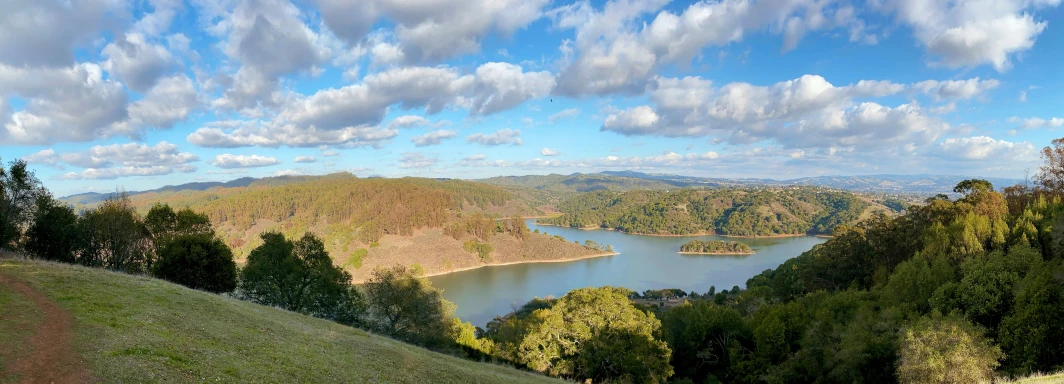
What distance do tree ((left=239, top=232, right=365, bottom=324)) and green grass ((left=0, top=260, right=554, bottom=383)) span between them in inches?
581

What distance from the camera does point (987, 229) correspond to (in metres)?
31.6

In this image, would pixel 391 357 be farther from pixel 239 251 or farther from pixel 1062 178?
pixel 239 251

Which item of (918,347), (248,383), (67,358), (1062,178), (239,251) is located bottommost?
(239,251)

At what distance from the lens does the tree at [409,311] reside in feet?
101

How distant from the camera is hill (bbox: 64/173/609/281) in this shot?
405ft

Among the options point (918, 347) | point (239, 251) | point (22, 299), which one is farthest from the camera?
point (239, 251)

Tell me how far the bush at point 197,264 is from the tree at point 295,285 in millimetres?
1363

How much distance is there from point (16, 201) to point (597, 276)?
10150 cm

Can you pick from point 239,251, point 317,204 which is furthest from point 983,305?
point 317,204

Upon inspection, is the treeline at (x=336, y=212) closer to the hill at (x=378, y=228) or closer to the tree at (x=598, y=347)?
the hill at (x=378, y=228)

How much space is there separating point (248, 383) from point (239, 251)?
5631 inches

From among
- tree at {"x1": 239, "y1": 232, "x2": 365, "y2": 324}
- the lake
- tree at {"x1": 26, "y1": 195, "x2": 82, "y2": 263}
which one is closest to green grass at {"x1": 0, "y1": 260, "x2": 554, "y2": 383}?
tree at {"x1": 239, "y1": 232, "x2": 365, "y2": 324}

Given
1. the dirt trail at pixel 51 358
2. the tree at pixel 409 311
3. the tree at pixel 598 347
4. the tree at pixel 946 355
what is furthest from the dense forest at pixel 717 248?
the dirt trail at pixel 51 358

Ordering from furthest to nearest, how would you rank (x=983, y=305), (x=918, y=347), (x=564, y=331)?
1. (x=564, y=331)
2. (x=983, y=305)
3. (x=918, y=347)
